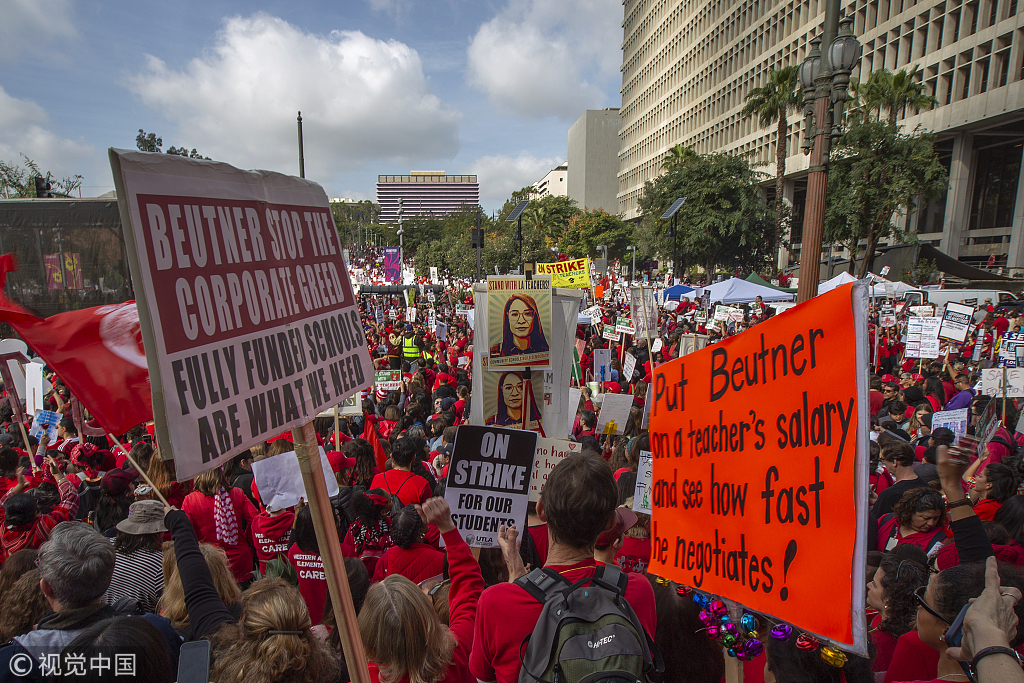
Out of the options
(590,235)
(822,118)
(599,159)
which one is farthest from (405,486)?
(599,159)

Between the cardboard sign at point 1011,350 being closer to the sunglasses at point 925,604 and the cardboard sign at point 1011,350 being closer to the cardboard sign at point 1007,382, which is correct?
the cardboard sign at point 1007,382

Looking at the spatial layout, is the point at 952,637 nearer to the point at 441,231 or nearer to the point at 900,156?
the point at 900,156

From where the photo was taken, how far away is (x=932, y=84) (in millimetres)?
38688

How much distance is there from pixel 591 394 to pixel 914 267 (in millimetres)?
33202

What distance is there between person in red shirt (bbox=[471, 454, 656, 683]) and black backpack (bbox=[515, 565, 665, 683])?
9cm

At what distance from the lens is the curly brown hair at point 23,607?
2768mm

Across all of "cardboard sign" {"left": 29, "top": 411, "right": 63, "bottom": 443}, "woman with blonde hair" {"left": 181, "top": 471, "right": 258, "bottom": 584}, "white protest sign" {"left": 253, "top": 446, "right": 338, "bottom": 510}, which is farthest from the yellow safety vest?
"white protest sign" {"left": 253, "top": 446, "right": 338, "bottom": 510}

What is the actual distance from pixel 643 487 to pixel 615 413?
314 cm

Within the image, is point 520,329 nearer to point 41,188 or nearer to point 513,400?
point 513,400

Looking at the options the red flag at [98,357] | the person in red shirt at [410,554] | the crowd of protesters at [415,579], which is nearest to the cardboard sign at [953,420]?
the crowd of protesters at [415,579]

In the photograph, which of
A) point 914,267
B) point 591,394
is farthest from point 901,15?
point 591,394

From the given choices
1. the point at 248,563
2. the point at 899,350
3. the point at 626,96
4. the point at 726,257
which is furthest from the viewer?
the point at 626,96

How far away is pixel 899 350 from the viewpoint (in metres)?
15.6

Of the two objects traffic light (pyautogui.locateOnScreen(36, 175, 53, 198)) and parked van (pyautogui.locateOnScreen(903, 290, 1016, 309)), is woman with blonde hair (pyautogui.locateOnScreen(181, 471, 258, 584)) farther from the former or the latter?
parked van (pyautogui.locateOnScreen(903, 290, 1016, 309))
